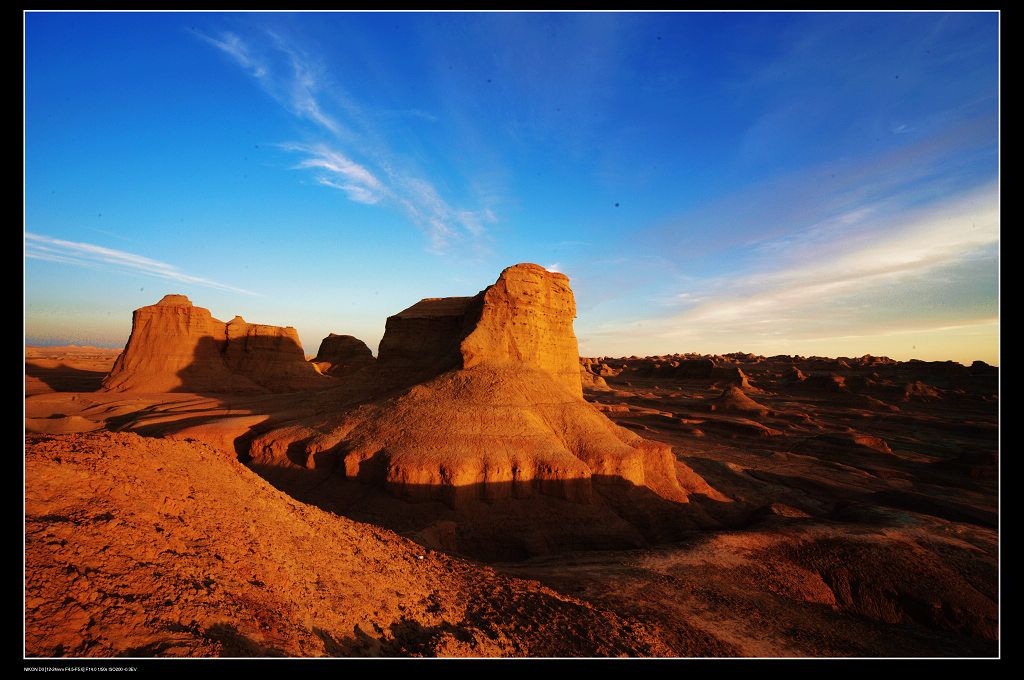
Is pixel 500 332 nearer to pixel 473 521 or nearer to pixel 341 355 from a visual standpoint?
pixel 473 521

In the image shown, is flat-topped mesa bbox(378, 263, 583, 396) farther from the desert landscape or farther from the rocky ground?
the rocky ground

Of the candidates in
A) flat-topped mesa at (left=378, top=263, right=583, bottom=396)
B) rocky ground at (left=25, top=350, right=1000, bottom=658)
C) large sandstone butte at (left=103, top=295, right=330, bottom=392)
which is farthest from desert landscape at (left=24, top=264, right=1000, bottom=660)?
large sandstone butte at (left=103, top=295, right=330, bottom=392)

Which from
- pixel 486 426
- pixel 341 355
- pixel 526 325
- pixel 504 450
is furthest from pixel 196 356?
pixel 504 450

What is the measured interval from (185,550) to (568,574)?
25.1 ft

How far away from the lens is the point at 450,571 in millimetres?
7898

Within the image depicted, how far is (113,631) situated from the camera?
11.4 ft

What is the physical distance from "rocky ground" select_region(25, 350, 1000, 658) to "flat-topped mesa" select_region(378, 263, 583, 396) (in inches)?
332

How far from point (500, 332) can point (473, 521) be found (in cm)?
1052

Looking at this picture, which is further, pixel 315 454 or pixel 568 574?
pixel 315 454

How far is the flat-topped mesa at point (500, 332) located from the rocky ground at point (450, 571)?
27.6 feet

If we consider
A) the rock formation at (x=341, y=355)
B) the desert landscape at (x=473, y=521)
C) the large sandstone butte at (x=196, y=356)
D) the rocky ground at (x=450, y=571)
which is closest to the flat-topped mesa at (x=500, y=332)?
the desert landscape at (x=473, y=521)

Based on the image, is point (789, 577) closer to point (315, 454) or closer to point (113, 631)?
point (113, 631)

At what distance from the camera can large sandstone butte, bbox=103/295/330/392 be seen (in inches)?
1387
